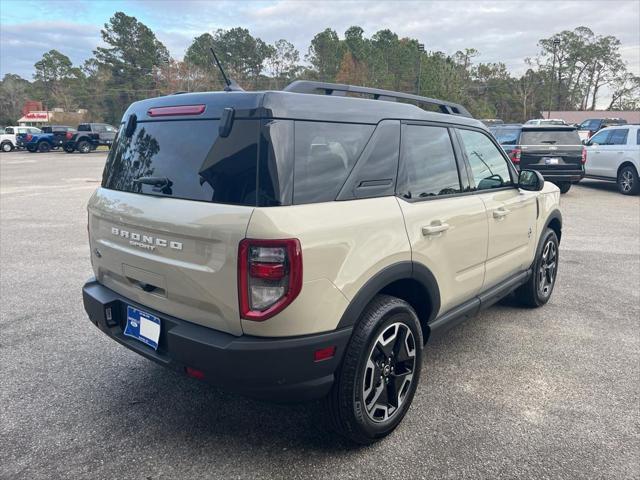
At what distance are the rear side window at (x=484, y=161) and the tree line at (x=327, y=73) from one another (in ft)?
187

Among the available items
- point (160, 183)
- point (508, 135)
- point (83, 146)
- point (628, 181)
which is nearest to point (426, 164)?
point (160, 183)

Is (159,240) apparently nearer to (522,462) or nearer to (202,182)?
(202,182)

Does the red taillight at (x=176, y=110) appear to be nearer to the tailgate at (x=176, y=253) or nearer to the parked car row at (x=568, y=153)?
the tailgate at (x=176, y=253)

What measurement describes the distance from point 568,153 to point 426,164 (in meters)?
10.4

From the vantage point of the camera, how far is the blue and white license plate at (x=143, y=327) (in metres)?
2.47

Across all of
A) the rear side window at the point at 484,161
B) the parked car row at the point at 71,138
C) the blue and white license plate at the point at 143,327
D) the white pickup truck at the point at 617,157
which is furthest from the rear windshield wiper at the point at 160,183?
the parked car row at the point at 71,138

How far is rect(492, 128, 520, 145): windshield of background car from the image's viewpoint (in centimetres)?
1280

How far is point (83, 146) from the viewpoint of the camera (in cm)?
3225

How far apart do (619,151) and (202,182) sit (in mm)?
14107

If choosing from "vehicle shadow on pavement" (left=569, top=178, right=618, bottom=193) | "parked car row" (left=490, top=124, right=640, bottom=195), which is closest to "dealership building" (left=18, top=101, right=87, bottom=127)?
"vehicle shadow on pavement" (left=569, top=178, right=618, bottom=193)

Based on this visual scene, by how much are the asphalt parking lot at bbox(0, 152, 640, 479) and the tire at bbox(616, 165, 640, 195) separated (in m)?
9.71

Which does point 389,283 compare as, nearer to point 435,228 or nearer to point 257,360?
point 435,228

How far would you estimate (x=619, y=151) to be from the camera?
13.1 m

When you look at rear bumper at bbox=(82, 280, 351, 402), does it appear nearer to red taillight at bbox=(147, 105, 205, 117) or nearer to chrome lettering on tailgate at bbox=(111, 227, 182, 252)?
chrome lettering on tailgate at bbox=(111, 227, 182, 252)
